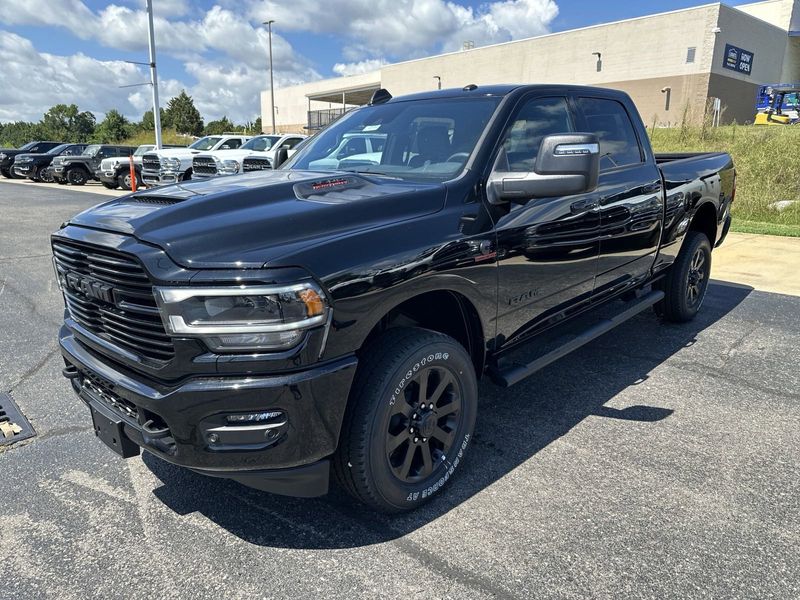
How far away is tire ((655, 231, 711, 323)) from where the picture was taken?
5258mm

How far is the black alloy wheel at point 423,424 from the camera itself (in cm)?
265

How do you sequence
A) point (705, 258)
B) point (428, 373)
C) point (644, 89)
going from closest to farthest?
point (428, 373)
point (705, 258)
point (644, 89)

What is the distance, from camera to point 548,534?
260cm

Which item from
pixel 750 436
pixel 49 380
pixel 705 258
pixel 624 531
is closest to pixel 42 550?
pixel 49 380

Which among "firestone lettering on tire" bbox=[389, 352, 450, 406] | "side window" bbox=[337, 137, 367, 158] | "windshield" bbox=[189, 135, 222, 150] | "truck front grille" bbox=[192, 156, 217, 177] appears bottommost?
"firestone lettering on tire" bbox=[389, 352, 450, 406]

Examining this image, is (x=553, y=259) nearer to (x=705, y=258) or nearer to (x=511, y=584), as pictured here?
(x=511, y=584)

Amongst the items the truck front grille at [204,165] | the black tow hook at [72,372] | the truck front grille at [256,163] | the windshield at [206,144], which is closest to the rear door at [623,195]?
the black tow hook at [72,372]

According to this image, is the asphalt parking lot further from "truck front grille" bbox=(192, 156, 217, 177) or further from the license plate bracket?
"truck front grille" bbox=(192, 156, 217, 177)

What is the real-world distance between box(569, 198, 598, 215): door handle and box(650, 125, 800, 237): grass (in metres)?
8.08

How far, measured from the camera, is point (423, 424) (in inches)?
107

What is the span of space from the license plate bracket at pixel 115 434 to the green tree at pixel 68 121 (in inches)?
3668

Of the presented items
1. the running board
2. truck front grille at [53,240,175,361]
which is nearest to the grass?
the running board

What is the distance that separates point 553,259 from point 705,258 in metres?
2.98

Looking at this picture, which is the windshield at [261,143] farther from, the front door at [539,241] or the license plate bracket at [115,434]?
the license plate bracket at [115,434]
